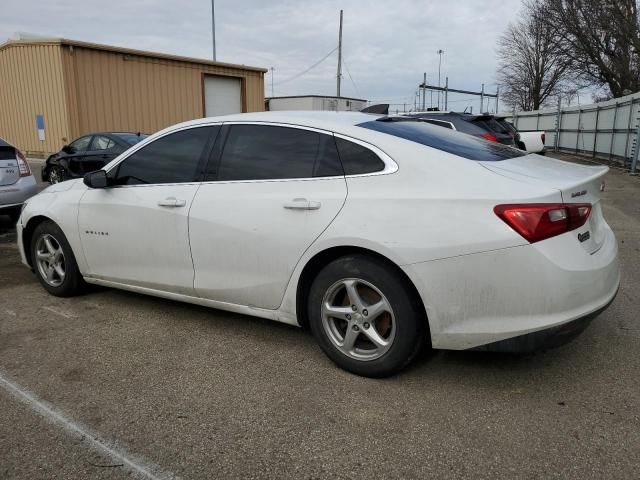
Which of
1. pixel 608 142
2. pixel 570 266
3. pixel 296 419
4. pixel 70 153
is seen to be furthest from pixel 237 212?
pixel 608 142

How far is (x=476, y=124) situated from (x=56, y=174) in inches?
394

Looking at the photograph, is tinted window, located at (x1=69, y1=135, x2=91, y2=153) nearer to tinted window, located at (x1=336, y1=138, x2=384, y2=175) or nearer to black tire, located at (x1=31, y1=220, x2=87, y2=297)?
black tire, located at (x1=31, y1=220, x2=87, y2=297)

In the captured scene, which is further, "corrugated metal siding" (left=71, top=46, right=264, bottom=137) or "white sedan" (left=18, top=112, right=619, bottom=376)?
"corrugated metal siding" (left=71, top=46, right=264, bottom=137)

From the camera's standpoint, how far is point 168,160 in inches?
160

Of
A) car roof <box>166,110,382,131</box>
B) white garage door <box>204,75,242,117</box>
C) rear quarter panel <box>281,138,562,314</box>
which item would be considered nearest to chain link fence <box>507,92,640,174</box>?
car roof <box>166,110,382,131</box>

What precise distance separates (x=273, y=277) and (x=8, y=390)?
1.62 m

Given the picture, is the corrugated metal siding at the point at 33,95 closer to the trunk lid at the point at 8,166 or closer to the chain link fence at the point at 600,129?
the trunk lid at the point at 8,166

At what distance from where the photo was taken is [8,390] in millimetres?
3123

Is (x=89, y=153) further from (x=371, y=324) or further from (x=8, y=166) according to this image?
(x=371, y=324)

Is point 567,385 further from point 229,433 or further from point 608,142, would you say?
point 608,142

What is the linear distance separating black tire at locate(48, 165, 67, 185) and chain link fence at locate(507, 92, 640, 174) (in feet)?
47.0

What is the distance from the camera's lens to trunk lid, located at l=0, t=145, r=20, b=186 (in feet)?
22.9

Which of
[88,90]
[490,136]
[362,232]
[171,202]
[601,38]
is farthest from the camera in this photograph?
[601,38]

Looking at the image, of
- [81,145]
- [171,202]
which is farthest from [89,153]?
[171,202]
